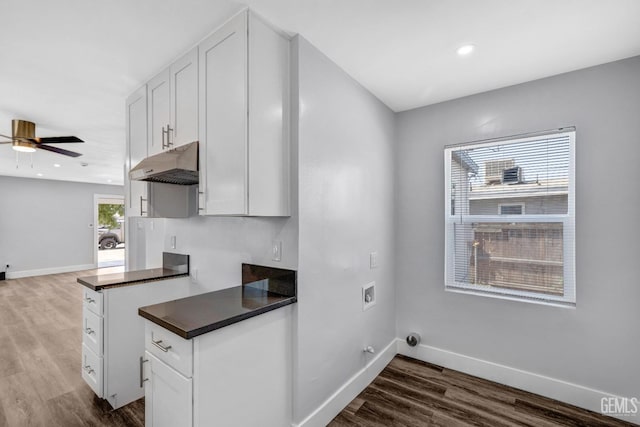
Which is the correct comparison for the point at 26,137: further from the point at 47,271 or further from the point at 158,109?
the point at 47,271

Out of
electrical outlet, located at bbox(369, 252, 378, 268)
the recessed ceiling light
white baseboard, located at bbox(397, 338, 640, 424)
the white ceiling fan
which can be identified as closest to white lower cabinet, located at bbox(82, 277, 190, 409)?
electrical outlet, located at bbox(369, 252, 378, 268)

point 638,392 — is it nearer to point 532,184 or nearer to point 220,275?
point 532,184

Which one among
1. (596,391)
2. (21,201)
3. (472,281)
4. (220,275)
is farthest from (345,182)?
(21,201)

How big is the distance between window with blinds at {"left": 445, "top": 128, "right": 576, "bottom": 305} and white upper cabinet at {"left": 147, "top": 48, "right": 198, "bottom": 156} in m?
2.25

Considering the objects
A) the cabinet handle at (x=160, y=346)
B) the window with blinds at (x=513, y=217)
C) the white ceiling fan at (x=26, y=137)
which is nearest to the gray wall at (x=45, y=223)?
the white ceiling fan at (x=26, y=137)

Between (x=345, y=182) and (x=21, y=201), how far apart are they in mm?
8654

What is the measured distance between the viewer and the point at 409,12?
1.62m

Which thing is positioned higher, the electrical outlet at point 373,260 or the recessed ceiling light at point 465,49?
the recessed ceiling light at point 465,49

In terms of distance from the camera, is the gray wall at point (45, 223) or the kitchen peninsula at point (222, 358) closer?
the kitchen peninsula at point (222, 358)

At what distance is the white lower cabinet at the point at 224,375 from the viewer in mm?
1368

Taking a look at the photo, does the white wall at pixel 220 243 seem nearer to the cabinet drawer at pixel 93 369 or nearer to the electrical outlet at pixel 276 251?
the electrical outlet at pixel 276 251

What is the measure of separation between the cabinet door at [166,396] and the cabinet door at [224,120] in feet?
2.84

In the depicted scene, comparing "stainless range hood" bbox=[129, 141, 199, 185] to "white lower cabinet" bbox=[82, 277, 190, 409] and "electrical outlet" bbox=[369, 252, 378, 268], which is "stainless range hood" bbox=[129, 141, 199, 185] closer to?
"white lower cabinet" bbox=[82, 277, 190, 409]

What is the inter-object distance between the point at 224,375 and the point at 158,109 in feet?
6.48
